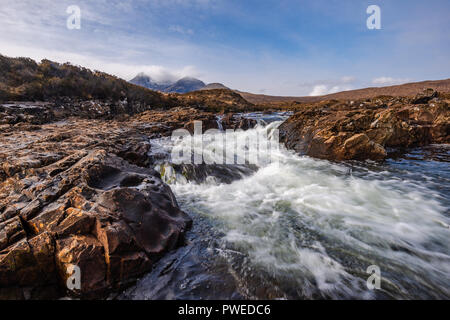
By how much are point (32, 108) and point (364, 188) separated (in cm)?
1523

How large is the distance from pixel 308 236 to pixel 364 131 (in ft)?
22.3

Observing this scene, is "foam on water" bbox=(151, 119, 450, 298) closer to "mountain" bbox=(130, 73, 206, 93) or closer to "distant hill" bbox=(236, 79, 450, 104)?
"distant hill" bbox=(236, 79, 450, 104)

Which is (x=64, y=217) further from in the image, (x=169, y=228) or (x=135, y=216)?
(x=169, y=228)

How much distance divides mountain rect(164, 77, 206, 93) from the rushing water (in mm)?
148585

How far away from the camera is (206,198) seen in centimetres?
498

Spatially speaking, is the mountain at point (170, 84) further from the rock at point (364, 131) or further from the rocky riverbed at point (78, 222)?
the rocky riverbed at point (78, 222)

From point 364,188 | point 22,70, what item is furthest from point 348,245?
point 22,70

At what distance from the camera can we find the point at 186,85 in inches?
5866

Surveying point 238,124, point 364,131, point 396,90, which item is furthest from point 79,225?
point 396,90

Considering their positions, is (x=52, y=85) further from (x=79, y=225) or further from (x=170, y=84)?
(x=170, y=84)

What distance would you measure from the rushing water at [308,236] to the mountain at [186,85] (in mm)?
148585

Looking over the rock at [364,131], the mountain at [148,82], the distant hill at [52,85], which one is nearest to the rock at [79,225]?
the rock at [364,131]

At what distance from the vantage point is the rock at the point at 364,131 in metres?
7.64
